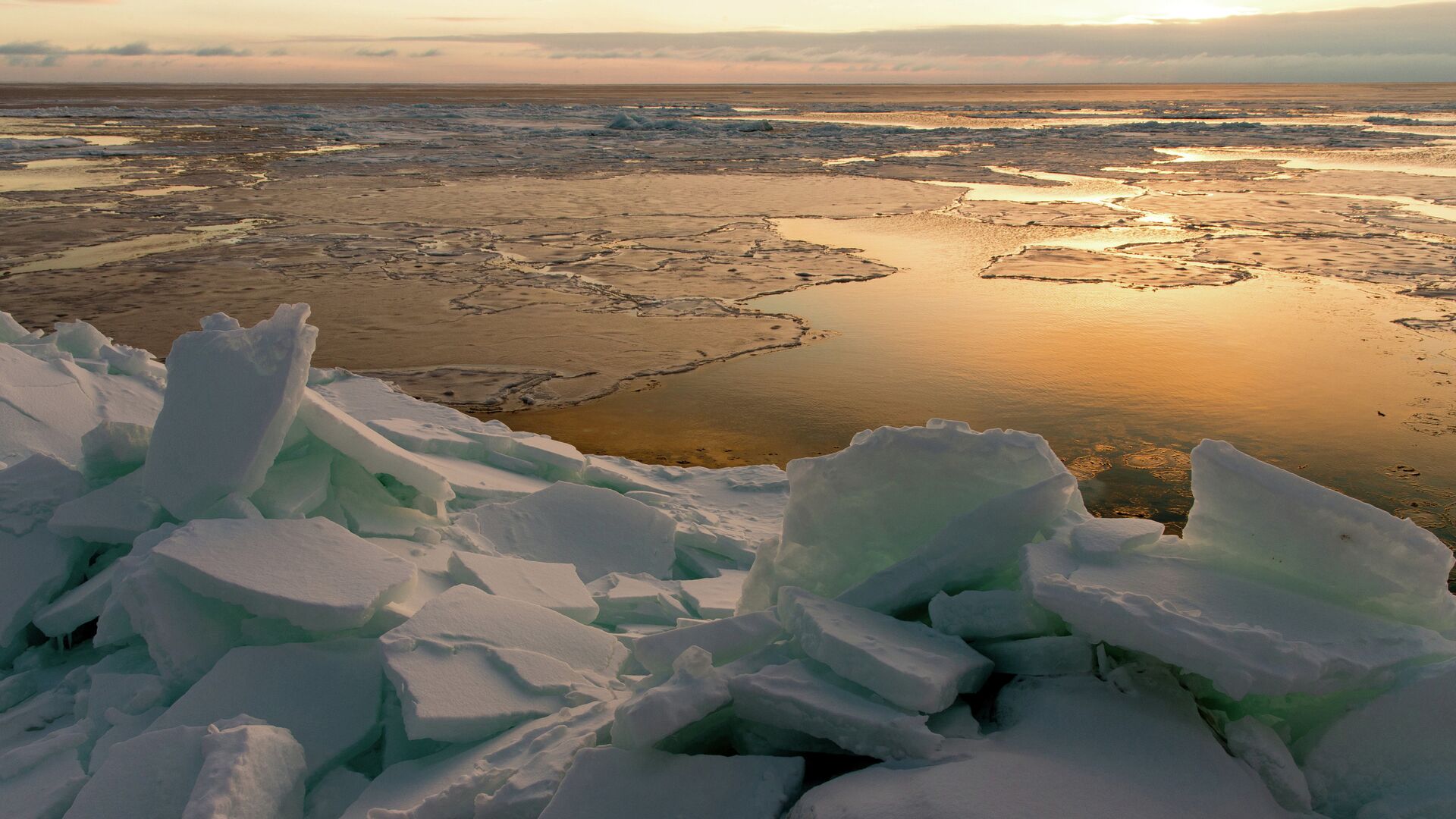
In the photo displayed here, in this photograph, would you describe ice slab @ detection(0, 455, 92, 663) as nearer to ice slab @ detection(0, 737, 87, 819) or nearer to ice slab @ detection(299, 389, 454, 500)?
ice slab @ detection(0, 737, 87, 819)

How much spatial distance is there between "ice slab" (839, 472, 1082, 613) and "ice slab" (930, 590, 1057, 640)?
98 mm

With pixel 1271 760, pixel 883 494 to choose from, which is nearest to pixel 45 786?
pixel 883 494

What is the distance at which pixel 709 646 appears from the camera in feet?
7.39

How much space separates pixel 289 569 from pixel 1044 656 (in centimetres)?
200

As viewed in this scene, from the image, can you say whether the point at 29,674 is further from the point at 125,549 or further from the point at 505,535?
the point at 505,535

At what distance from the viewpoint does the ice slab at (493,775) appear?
6.46 ft

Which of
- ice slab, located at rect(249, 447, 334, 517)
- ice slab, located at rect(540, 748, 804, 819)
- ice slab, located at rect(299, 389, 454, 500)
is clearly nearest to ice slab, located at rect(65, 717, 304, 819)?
ice slab, located at rect(540, 748, 804, 819)

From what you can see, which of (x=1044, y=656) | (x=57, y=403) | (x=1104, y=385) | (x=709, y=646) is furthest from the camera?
(x=1104, y=385)

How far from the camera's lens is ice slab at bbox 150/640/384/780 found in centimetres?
234

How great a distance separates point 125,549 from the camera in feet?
10.2

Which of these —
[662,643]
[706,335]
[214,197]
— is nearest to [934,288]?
[706,335]

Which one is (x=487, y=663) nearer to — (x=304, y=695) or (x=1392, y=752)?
(x=304, y=695)

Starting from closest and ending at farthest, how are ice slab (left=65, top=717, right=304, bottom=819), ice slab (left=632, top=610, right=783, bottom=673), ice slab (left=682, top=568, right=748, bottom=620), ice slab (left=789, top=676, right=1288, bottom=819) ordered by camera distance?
1. ice slab (left=789, top=676, right=1288, bottom=819)
2. ice slab (left=65, top=717, right=304, bottom=819)
3. ice slab (left=632, top=610, right=783, bottom=673)
4. ice slab (left=682, top=568, right=748, bottom=620)

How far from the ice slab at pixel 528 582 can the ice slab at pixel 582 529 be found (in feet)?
0.95
